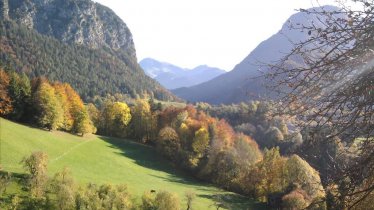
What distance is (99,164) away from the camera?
70188 millimetres

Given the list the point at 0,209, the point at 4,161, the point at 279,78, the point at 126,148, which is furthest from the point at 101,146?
the point at 279,78

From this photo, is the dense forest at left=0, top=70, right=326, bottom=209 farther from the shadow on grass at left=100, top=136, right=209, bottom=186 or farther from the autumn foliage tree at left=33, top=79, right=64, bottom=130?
the shadow on grass at left=100, top=136, right=209, bottom=186

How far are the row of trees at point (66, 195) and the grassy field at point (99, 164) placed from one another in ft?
13.4

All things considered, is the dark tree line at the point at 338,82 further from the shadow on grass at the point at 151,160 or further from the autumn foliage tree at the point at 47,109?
the autumn foliage tree at the point at 47,109

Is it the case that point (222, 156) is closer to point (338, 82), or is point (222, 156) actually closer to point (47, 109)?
point (47, 109)

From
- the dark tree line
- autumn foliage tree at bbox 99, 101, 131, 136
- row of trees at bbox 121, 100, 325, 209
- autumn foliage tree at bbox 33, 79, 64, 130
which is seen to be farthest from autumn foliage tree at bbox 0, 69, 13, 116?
the dark tree line

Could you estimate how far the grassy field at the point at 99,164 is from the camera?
59875 mm

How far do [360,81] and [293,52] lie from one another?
1.00 metres

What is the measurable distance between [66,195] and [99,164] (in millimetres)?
21611

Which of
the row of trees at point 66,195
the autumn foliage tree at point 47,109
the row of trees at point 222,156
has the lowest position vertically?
the row of trees at point 66,195

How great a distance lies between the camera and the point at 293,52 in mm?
6082

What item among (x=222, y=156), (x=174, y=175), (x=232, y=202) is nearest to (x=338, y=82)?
(x=232, y=202)

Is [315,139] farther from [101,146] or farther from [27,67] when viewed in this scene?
[27,67]

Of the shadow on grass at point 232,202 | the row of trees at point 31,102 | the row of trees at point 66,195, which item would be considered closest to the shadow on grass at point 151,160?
the shadow on grass at point 232,202
